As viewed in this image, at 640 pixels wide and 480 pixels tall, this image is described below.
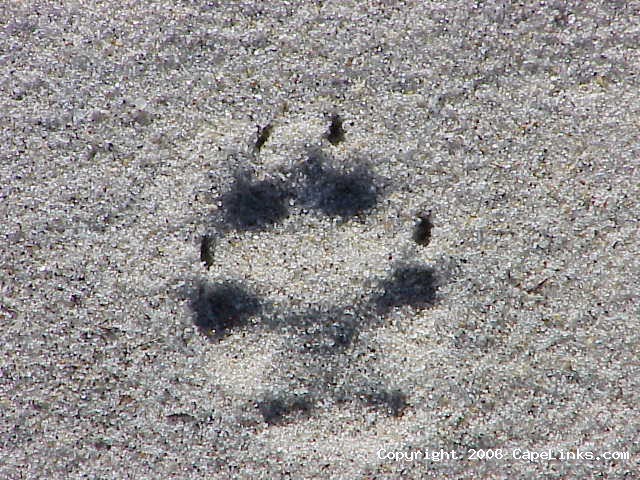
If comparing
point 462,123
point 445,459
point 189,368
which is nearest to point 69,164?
point 189,368

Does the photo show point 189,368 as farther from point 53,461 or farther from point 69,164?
point 69,164

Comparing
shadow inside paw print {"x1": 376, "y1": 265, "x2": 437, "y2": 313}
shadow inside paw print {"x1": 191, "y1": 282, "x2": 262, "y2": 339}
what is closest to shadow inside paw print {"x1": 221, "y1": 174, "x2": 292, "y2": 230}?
shadow inside paw print {"x1": 191, "y1": 282, "x2": 262, "y2": 339}

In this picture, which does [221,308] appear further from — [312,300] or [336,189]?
[336,189]

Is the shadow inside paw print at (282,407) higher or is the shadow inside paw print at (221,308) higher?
the shadow inside paw print at (221,308)

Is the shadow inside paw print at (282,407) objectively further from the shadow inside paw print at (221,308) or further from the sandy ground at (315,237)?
the shadow inside paw print at (221,308)

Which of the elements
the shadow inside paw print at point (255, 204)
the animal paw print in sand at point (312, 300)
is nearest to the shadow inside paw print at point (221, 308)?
the animal paw print in sand at point (312, 300)

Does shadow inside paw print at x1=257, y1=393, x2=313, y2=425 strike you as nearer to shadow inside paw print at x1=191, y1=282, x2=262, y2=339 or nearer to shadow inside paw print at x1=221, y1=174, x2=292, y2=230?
shadow inside paw print at x1=191, y1=282, x2=262, y2=339

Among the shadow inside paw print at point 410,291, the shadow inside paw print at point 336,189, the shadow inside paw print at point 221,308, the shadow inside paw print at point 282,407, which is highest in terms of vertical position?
the shadow inside paw print at point 336,189

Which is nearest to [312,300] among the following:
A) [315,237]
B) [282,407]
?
[315,237]
